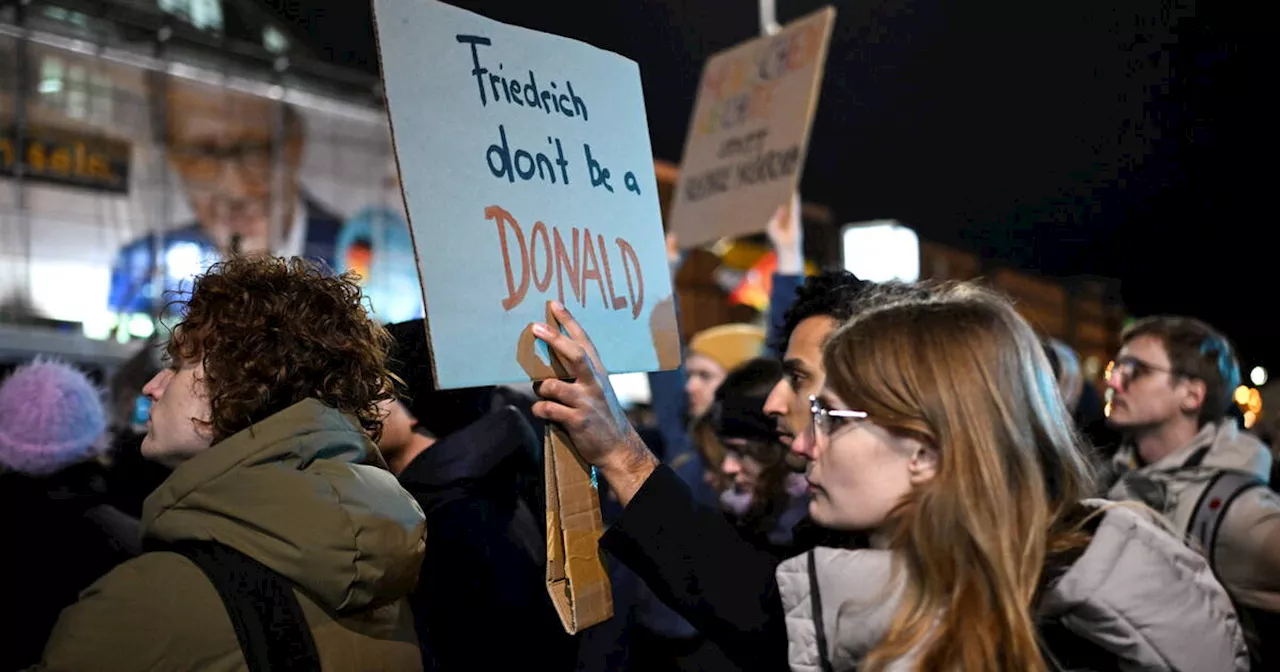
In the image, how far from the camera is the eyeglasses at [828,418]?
1.89 metres

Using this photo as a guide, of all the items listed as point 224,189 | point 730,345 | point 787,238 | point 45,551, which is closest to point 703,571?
point 45,551

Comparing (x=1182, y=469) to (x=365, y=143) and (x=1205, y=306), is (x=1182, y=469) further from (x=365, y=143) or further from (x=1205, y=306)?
(x=1205, y=306)

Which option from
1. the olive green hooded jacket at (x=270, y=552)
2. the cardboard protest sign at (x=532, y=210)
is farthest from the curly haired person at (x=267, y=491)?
the cardboard protest sign at (x=532, y=210)

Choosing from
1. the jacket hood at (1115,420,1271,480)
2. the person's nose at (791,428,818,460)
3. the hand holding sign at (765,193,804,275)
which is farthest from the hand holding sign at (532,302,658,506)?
the hand holding sign at (765,193,804,275)

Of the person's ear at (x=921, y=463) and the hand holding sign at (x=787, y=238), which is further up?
the hand holding sign at (x=787, y=238)

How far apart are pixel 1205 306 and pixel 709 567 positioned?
80.2 feet

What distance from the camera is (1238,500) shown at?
139 inches

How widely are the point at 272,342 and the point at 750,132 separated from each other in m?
3.65

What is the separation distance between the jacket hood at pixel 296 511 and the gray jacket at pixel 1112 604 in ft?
2.37

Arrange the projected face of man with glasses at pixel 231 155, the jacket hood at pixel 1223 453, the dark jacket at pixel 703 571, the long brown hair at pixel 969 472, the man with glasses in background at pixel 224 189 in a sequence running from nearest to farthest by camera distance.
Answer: the long brown hair at pixel 969 472 → the dark jacket at pixel 703 571 → the jacket hood at pixel 1223 453 → the man with glasses in background at pixel 224 189 → the projected face of man with glasses at pixel 231 155

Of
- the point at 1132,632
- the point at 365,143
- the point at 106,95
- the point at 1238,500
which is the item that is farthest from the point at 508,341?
the point at 365,143

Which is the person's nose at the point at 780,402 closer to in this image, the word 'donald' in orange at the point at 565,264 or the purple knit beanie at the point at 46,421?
the word 'donald' in orange at the point at 565,264

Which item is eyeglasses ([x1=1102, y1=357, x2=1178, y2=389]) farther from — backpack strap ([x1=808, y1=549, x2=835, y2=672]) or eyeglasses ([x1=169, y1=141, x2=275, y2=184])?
eyeglasses ([x1=169, y1=141, x2=275, y2=184])

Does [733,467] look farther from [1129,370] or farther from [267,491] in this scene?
[267,491]
